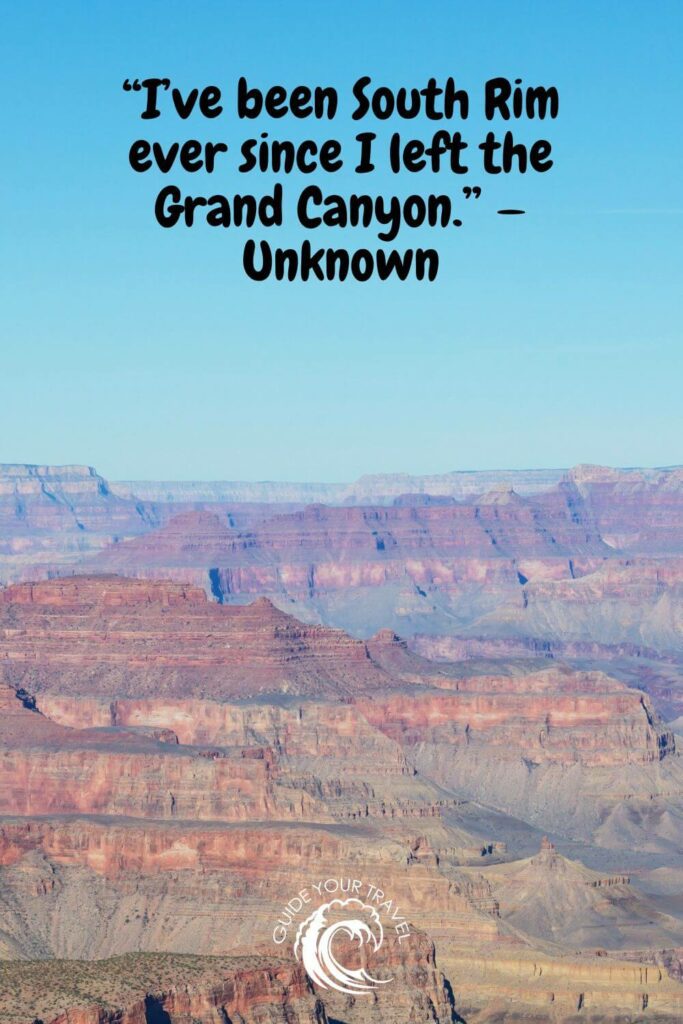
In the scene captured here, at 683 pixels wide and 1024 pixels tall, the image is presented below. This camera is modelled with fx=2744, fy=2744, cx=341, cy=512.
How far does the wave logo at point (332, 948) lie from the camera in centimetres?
8950

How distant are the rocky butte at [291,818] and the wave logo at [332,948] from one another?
2.17 feet

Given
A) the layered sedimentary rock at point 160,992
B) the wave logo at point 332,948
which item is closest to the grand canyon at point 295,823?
the layered sedimentary rock at point 160,992

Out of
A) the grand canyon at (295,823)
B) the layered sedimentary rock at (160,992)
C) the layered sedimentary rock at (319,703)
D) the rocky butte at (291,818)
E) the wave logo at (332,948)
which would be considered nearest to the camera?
the layered sedimentary rock at (160,992)

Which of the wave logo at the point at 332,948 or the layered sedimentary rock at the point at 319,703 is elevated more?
the layered sedimentary rock at the point at 319,703

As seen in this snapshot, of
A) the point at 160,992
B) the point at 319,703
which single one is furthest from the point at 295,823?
the point at 160,992

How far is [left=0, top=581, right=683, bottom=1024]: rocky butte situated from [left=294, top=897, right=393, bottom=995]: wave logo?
2.17 feet

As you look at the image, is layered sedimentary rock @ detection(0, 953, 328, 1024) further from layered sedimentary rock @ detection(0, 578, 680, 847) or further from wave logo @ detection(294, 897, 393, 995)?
layered sedimentary rock @ detection(0, 578, 680, 847)

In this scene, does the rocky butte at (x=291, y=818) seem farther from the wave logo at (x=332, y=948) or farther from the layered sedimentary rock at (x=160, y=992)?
the wave logo at (x=332, y=948)

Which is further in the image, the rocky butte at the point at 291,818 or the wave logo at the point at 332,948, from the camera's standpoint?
the rocky butte at the point at 291,818

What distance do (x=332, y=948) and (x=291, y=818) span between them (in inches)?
1747

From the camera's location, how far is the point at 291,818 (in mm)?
135625

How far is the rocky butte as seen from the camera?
94188 mm

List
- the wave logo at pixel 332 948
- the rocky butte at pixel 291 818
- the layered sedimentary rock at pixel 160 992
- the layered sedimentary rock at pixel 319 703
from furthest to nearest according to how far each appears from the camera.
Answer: the layered sedimentary rock at pixel 319 703 < the rocky butte at pixel 291 818 < the wave logo at pixel 332 948 < the layered sedimentary rock at pixel 160 992

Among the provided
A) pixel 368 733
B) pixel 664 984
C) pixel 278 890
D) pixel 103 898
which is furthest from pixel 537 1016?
pixel 368 733
